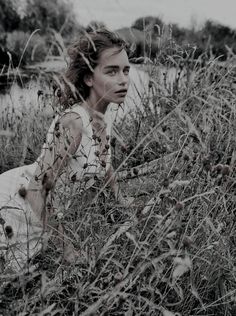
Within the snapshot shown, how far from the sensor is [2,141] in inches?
123

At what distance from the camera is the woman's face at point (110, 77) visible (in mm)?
2191

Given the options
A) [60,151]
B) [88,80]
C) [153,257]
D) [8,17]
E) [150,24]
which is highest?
[150,24]

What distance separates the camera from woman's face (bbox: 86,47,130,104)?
2191 mm

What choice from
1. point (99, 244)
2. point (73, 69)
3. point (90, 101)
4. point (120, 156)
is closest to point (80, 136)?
point (90, 101)

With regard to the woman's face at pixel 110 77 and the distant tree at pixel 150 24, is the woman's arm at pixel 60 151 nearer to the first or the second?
the woman's face at pixel 110 77

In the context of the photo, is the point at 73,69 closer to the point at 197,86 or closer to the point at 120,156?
the point at 120,156

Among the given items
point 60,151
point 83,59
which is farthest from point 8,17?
point 60,151

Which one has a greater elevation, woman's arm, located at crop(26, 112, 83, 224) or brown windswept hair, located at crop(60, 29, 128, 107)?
brown windswept hair, located at crop(60, 29, 128, 107)

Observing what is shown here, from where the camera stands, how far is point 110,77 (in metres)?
2.24

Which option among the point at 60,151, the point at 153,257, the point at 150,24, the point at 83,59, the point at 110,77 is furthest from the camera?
the point at 150,24

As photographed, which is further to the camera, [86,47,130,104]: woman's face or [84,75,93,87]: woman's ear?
[84,75,93,87]: woman's ear

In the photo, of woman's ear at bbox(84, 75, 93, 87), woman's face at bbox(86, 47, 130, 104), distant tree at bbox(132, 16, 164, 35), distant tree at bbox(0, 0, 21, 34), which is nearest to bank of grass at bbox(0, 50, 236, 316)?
woman's face at bbox(86, 47, 130, 104)

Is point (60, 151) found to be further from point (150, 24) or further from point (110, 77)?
point (150, 24)

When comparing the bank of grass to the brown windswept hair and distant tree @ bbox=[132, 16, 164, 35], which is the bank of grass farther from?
distant tree @ bbox=[132, 16, 164, 35]
